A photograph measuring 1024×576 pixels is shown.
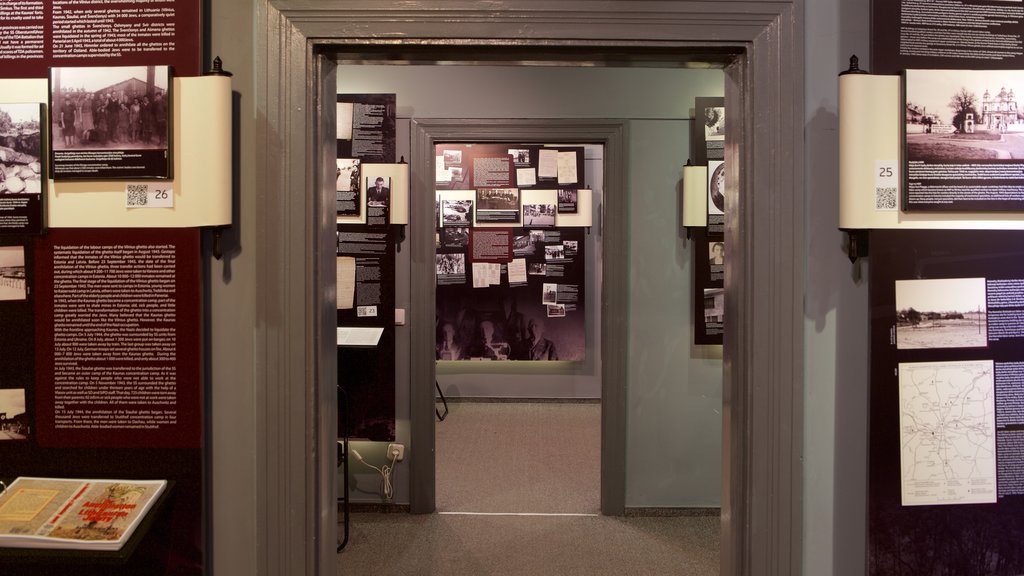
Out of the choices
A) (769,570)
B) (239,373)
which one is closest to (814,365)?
(769,570)

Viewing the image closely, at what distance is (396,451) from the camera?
382cm

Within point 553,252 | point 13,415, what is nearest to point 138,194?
point 13,415

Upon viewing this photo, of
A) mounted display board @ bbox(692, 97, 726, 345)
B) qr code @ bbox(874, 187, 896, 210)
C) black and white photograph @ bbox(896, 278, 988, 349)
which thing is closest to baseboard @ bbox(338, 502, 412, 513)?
mounted display board @ bbox(692, 97, 726, 345)

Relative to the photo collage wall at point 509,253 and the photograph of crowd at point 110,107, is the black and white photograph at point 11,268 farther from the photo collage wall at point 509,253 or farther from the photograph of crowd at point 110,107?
the photo collage wall at point 509,253

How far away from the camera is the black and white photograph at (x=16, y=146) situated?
150 cm

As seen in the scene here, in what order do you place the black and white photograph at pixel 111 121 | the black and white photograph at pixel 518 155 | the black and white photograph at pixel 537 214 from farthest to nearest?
the black and white photograph at pixel 537 214, the black and white photograph at pixel 518 155, the black and white photograph at pixel 111 121

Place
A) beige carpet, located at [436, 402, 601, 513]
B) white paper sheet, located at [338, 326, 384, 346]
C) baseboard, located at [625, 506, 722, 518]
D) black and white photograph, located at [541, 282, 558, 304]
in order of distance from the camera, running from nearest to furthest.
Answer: white paper sheet, located at [338, 326, 384, 346]
baseboard, located at [625, 506, 722, 518]
beige carpet, located at [436, 402, 601, 513]
black and white photograph, located at [541, 282, 558, 304]

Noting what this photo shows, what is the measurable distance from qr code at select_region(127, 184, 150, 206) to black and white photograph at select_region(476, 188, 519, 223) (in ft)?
14.4

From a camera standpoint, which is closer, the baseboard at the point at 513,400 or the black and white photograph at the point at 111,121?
the black and white photograph at the point at 111,121

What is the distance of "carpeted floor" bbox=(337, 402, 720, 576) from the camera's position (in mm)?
3227

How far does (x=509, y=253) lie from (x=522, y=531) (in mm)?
2839

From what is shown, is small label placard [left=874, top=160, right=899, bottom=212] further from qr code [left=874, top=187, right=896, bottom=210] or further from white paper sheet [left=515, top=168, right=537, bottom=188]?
white paper sheet [left=515, top=168, right=537, bottom=188]

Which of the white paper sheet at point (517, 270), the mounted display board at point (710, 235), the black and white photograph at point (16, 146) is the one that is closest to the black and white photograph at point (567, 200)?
the white paper sheet at point (517, 270)

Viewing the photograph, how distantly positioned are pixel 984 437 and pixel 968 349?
0.21 meters
